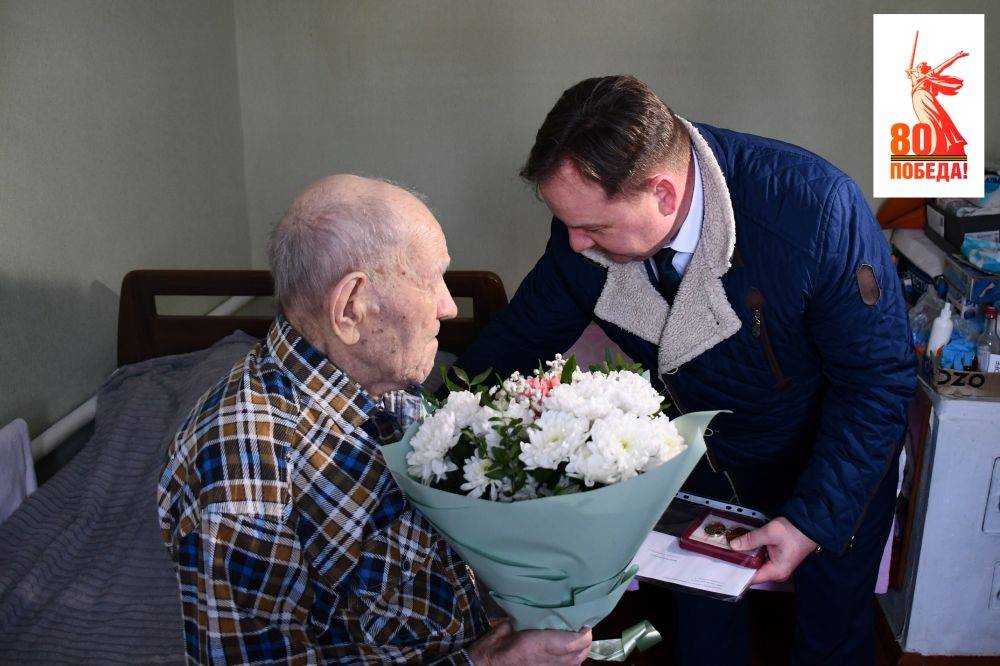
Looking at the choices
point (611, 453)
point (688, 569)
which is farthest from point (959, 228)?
point (611, 453)

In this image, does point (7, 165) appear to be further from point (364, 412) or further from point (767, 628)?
point (767, 628)

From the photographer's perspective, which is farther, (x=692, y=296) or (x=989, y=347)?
(x=989, y=347)

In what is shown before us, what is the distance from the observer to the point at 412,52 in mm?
3047

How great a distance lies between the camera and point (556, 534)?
3.37 feet

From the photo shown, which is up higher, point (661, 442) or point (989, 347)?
point (661, 442)

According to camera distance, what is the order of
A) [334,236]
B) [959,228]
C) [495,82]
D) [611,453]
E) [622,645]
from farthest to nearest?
[495,82] < [959,228] < [622,645] < [334,236] < [611,453]

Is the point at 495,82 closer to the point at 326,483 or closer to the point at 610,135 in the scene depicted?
the point at 610,135

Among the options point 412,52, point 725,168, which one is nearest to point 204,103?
point 412,52

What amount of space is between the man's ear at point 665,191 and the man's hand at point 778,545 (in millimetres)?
533

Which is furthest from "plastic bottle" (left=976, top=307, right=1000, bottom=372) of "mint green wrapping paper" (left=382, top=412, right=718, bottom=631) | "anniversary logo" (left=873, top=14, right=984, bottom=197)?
"mint green wrapping paper" (left=382, top=412, right=718, bottom=631)

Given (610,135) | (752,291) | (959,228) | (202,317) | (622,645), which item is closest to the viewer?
(622,645)

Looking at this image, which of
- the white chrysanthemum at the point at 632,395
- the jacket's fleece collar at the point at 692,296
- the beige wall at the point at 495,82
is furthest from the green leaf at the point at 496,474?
the beige wall at the point at 495,82

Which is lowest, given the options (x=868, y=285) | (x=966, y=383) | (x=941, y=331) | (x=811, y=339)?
(x=966, y=383)

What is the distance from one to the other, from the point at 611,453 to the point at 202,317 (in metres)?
1.76
